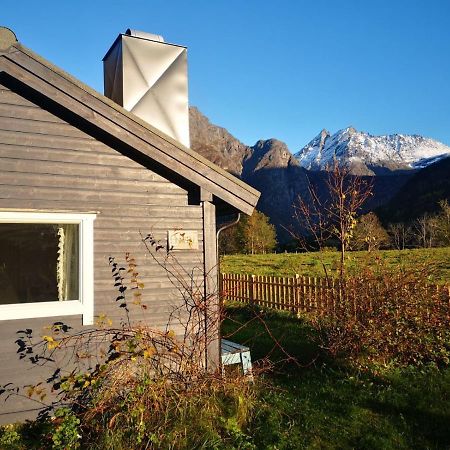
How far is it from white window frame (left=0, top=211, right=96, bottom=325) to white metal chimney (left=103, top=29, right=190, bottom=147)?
2.49 metres

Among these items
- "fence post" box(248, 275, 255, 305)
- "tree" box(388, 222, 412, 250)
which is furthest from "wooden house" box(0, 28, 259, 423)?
"tree" box(388, 222, 412, 250)

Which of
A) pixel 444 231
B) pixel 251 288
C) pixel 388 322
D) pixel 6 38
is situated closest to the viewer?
pixel 6 38

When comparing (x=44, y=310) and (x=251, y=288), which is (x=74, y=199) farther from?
(x=251, y=288)

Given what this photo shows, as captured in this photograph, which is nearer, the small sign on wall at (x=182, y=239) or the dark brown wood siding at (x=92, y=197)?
the dark brown wood siding at (x=92, y=197)

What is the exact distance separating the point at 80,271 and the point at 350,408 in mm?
3735

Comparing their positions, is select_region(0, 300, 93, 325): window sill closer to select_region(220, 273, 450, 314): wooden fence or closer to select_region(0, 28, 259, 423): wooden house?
select_region(0, 28, 259, 423): wooden house

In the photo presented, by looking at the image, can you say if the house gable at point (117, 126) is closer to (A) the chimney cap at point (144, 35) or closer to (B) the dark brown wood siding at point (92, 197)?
(B) the dark brown wood siding at point (92, 197)

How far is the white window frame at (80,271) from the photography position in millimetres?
5031

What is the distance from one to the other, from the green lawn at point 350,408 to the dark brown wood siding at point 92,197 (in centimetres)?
132

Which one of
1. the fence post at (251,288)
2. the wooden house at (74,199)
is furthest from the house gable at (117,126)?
the fence post at (251,288)

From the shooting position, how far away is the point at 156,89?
23.7 ft

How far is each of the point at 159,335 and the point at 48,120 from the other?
3058 mm

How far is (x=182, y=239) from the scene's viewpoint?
19.6ft

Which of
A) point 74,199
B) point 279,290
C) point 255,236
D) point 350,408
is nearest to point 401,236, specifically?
point 255,236
